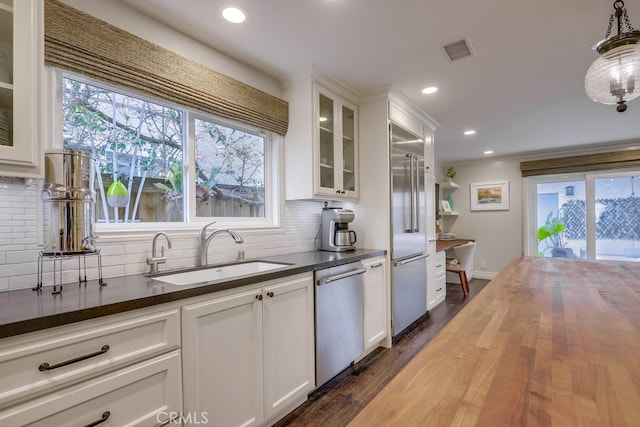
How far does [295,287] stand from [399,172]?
166 centimetres

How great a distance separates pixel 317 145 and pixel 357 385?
1810mm

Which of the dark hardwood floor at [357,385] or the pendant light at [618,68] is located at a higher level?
the pendant light at [618,68]

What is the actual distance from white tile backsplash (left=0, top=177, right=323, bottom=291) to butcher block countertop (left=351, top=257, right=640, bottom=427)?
154 cm

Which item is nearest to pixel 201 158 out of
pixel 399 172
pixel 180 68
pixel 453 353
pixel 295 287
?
pixel 180 68

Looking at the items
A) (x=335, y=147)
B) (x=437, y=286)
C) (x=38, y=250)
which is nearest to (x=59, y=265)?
(x=38, y=250)

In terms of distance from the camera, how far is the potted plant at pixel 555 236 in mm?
5152

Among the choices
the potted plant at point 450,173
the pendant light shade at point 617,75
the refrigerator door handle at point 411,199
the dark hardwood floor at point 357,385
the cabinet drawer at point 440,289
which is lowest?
the dark hardwood floor at point 357,385

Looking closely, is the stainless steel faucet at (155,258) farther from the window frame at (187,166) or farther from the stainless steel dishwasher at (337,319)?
the stainless steel dishwasher at (337,319)

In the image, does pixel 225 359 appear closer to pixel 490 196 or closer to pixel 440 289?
pixel 440 289

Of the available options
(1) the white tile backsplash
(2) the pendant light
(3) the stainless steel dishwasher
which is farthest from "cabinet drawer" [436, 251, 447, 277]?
(2) the pendant light

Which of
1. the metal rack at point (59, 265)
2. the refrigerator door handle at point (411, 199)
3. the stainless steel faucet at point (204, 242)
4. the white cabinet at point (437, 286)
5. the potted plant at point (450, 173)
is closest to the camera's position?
the metal rack at point (59, 265)

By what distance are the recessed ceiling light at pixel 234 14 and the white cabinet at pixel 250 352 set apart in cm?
151

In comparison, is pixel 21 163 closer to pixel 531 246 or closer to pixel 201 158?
pixel 201 158

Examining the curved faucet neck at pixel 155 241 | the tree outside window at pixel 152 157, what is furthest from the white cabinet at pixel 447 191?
the curved faucet neck at pixel 155 241
